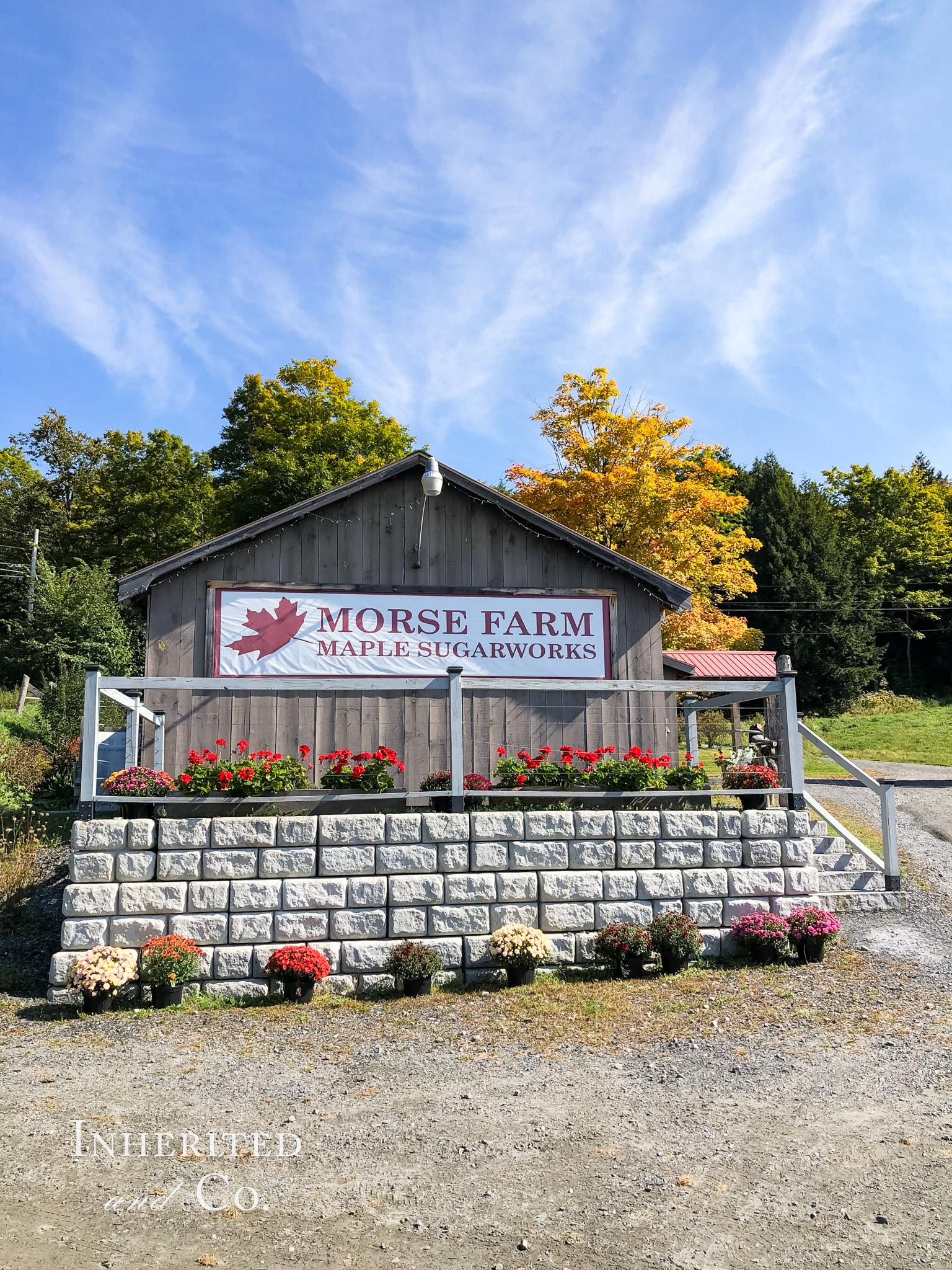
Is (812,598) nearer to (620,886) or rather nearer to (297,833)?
(620,886)

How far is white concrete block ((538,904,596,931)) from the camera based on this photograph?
25.7ft

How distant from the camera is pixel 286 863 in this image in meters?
7.57

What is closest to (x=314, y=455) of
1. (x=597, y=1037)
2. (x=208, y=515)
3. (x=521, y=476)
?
(x=208, y=515)

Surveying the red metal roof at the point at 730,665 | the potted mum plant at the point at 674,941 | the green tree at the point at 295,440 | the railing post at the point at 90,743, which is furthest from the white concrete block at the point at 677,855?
the green tree at the point at 295,440

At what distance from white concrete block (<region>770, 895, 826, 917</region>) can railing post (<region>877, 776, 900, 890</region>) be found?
1.75 meters

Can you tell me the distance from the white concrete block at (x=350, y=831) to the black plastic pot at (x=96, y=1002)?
1.97m

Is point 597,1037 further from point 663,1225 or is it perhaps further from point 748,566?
point 748,566

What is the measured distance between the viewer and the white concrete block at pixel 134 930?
7.34 m

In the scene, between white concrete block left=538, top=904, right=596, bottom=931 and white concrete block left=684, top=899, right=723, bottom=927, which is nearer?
white concrete block left=538, top=904, right=596, bottom=931

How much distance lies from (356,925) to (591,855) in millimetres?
2113

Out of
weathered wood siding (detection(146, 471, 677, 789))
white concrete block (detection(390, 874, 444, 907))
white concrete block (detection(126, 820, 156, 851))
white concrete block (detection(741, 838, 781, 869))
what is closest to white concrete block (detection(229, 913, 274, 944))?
white concrete block (detection(126, 820, 156, 851))

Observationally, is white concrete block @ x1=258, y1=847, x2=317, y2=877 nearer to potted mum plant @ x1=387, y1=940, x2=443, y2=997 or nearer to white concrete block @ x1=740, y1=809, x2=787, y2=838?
potted mum plant @ x1=387, y1=940, x2=443, y2=997

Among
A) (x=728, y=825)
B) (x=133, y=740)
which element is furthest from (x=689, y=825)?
(x=133, y=740)

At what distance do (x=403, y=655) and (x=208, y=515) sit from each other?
82.8ft
